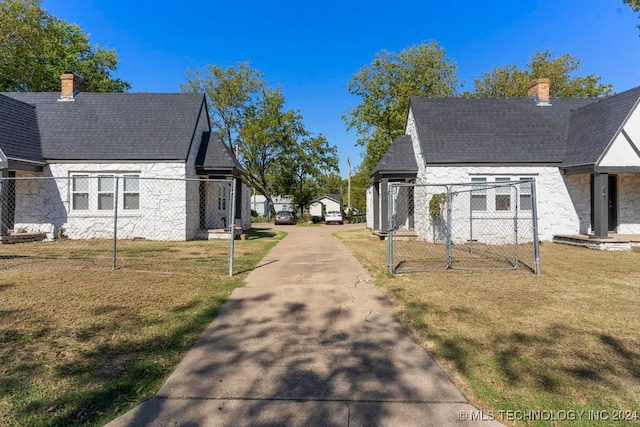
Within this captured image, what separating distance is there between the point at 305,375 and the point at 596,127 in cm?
1603

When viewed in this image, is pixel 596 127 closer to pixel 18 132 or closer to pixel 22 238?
pixel 22 238

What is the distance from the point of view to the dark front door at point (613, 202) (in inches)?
547

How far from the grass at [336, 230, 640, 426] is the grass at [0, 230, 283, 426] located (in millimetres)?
2951

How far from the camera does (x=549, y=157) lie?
45.8 feet

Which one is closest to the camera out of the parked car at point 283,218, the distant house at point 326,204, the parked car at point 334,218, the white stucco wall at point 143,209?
the white stucco wall at point 143,209

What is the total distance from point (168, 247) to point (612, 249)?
15.8 metres

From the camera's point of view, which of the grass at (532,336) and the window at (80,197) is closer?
the grass at (532,336)

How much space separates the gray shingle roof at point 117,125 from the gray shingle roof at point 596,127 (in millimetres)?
15770

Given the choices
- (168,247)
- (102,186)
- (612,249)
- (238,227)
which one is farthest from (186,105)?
(612,249)

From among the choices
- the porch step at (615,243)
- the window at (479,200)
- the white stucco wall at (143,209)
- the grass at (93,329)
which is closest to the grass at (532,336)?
the grass at (93,329)

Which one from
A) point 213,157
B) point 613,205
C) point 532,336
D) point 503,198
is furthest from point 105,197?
point 613,205

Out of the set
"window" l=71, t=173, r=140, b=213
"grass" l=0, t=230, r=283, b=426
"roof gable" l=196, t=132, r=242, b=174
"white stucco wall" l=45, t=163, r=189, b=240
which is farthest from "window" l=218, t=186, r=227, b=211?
"grass" l=0, t=230, r=283, b=426

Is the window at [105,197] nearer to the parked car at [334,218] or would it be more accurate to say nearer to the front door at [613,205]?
the front door at [613,205]

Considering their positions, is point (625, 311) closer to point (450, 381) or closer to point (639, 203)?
point (450, 381)
